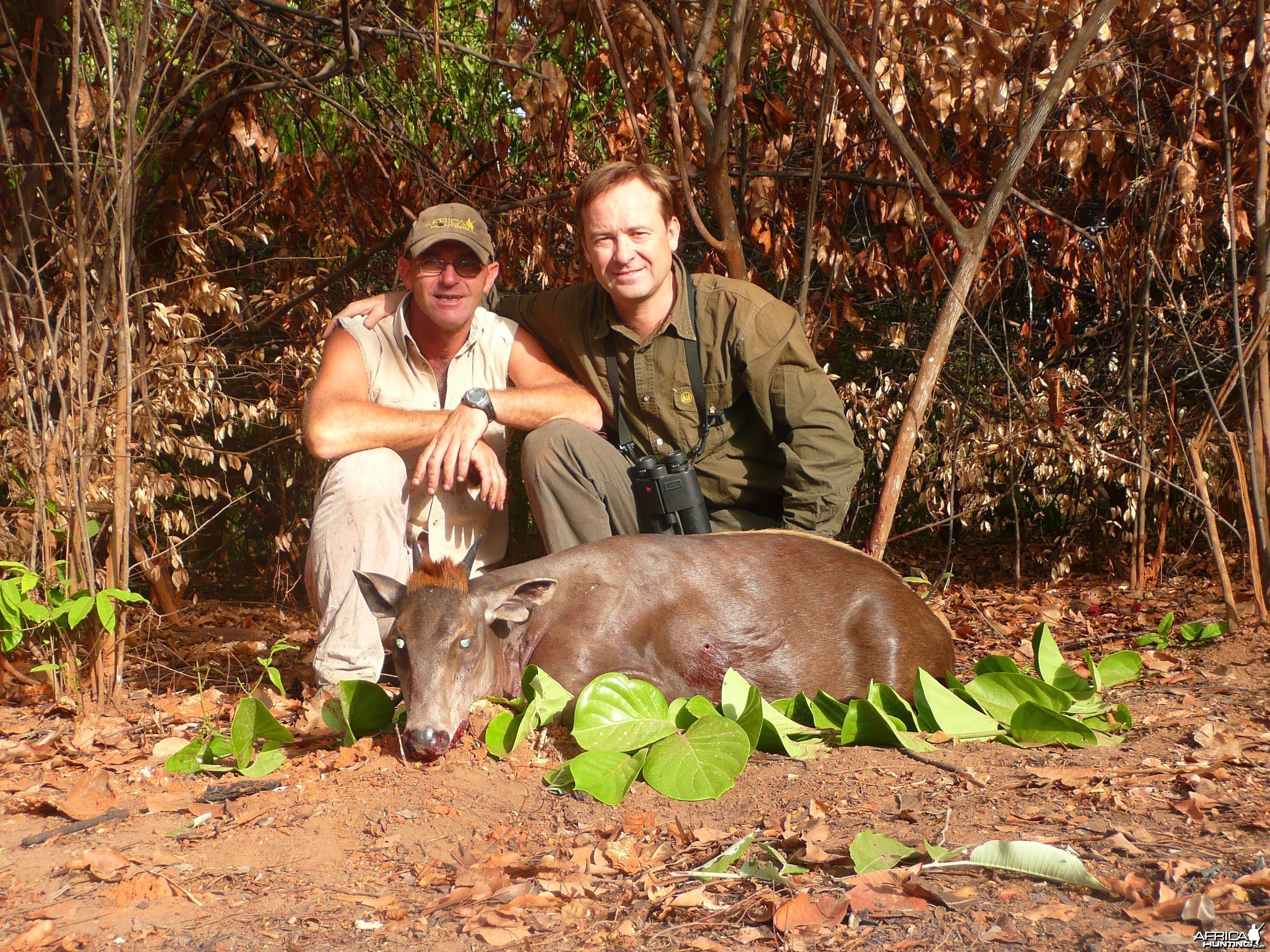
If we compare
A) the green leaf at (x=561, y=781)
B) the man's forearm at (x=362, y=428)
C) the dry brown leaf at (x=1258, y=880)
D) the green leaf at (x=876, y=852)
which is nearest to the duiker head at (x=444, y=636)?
the green leaf at (x=561, y=781)

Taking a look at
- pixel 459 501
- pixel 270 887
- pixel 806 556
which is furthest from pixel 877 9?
pixel 270 887

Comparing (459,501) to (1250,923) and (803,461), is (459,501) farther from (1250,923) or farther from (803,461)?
(1250,923)

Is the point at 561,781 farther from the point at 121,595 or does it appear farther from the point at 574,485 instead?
the point at 121,595

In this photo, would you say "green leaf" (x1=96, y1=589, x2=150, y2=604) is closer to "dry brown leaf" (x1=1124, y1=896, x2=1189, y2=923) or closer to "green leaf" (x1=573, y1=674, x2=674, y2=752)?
"green leaf" (x1=573, y1=674, x2=674, y2=752)

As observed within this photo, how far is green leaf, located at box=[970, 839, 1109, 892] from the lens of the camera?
278 centimetres

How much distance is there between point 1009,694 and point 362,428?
320 centimetres

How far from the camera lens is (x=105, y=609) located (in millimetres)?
4723

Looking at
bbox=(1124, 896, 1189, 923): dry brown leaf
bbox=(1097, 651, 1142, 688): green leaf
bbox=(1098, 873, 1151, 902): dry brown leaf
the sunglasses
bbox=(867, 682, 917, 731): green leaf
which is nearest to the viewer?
bbox=(1124, 896, 1189, 923): dry brown leaf

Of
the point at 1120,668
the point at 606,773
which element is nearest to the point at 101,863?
the point at 606,773

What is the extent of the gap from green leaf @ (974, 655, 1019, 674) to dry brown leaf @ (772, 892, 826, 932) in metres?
2.21

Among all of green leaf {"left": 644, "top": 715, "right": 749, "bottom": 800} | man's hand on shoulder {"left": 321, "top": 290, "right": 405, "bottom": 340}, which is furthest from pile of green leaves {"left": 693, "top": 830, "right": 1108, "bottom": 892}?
man's hand on shoulder {"left": 321, "top": 290, "right": 405, "bottom": 340}

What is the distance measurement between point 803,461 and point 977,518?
12.4 feet

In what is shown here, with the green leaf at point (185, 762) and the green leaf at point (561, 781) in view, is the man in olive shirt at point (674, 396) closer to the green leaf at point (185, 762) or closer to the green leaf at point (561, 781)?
the green leaf at point (561, 781)

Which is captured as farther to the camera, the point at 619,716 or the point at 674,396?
the point at 674,396
